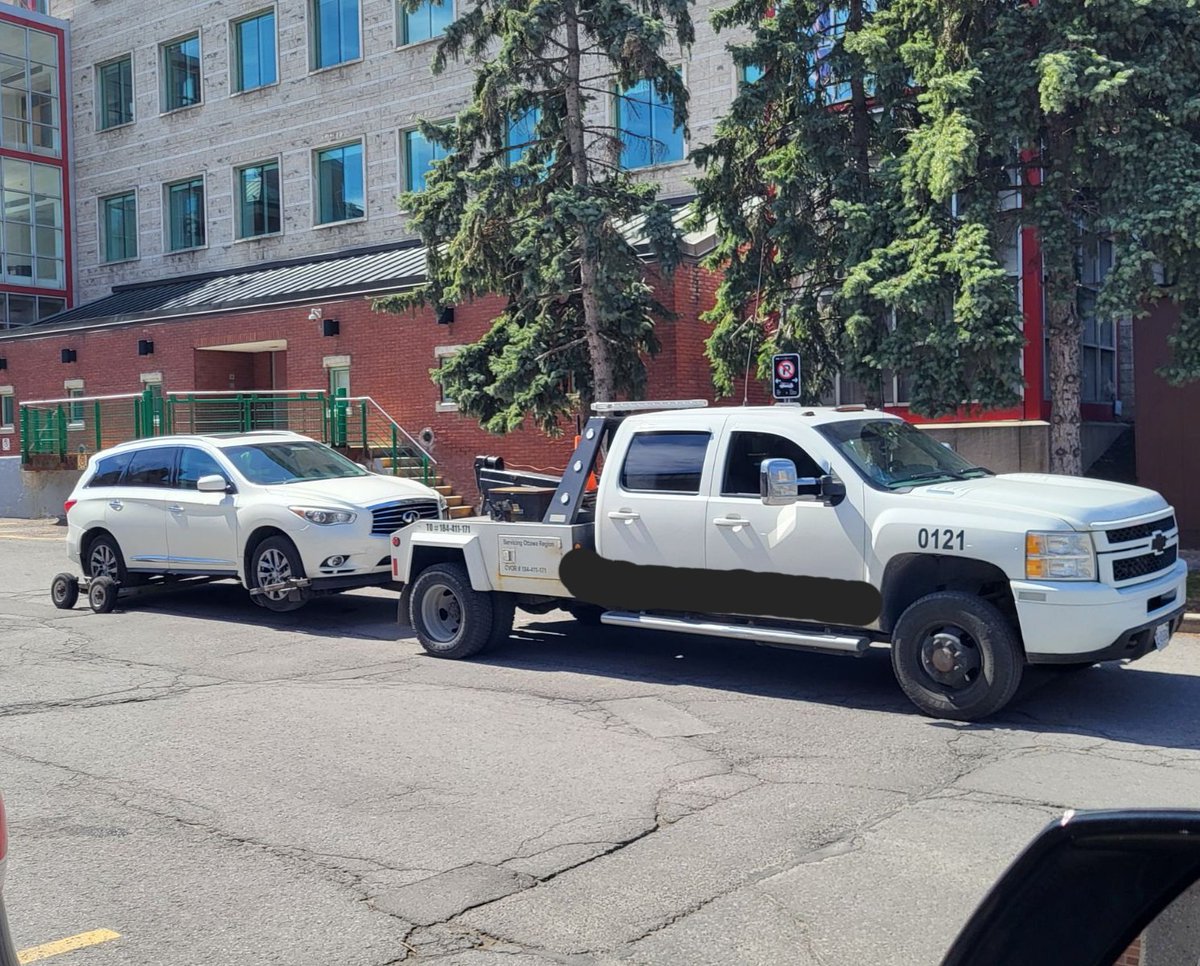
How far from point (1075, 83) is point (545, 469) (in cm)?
1191

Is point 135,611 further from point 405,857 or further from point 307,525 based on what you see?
point 405,857

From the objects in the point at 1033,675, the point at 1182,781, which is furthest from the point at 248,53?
the point at 1182,781

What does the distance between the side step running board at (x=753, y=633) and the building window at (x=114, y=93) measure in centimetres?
3349

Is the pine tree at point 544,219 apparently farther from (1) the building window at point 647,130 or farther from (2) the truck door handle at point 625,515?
(1) the building window at point 647,130

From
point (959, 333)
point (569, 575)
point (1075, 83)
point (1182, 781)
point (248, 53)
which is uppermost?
point (248, 53)

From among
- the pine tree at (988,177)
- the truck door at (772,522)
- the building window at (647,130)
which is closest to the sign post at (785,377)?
the pine tree at (988,177)

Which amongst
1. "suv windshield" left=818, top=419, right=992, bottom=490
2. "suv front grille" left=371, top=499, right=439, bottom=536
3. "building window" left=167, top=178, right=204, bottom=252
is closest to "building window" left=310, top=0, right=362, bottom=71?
"building window" left=167, top=178, right=204, bottom=252

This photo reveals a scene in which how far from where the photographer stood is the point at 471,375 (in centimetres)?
1823

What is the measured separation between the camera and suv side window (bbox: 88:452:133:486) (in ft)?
46.1

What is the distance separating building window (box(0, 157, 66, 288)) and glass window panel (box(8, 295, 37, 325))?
1.65 ft

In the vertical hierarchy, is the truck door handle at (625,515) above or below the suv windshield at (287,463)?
below

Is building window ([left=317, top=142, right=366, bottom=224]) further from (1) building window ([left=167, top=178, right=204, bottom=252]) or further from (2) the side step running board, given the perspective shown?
(2) the side step running board

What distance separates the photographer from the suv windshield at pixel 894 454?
862 centimetres

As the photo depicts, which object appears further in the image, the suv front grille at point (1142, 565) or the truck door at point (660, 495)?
the truck door at point (660, 495)
